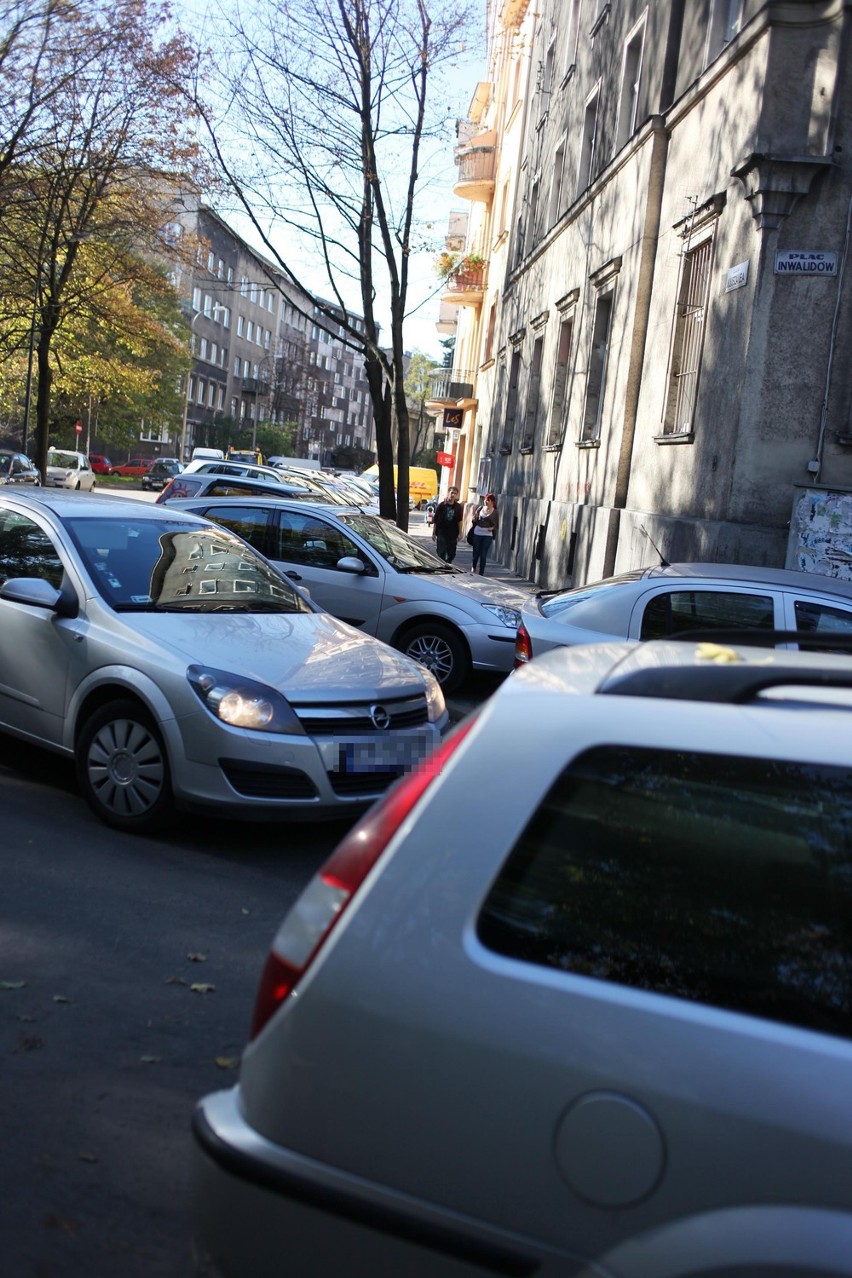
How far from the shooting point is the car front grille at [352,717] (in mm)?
6020

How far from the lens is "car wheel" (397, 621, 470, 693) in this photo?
1092 centimetres

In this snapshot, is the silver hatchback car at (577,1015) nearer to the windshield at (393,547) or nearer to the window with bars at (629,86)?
the windshield at (393,547)

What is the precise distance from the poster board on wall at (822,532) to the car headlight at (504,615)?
112 inches

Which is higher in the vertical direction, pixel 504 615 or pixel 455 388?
pixel 455 388

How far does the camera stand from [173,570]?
7.22 meters

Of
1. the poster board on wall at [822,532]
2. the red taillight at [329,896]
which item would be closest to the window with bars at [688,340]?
the poster board on wall at [822,532]

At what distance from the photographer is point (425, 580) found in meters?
11.2

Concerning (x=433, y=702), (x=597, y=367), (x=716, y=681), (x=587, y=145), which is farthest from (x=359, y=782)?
(x=587, y=145)

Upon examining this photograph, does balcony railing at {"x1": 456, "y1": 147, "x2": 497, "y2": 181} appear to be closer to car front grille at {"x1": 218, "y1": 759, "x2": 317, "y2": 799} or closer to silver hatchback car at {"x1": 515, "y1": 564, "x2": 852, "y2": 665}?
silver hatchback car at {"x1": 515, "y1": 564, "x2": 852, "y2": 665}

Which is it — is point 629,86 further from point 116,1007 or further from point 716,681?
point 716,681

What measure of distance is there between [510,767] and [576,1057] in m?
0.47

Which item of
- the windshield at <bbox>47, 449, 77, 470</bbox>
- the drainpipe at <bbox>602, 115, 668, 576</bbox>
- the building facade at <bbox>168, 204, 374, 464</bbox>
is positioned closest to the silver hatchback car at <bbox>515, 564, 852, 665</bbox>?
the drainpipe at <bbox>602, 115, 668, 576</bbox>

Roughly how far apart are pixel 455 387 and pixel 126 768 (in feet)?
134

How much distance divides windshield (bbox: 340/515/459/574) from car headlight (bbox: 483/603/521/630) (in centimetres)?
95
